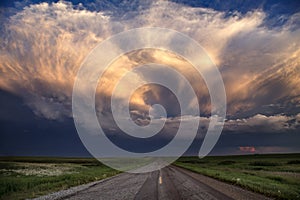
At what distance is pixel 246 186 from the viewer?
48.0 ft

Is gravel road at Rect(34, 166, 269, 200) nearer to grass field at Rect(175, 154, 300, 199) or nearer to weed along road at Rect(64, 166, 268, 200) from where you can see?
weed along road at Rect(64, 166, 268, 200)

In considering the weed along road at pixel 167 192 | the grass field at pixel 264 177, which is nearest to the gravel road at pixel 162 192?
the weed along road at pixel 167 192

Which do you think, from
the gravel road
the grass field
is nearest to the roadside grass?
the gravel road

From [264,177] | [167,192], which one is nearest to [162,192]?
[167,192]

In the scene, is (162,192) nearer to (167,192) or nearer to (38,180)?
(167,192)

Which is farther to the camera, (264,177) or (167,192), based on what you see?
(264,177)

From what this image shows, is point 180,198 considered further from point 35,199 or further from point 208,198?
point 35,199

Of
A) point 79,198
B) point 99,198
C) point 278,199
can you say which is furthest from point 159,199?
point 278,199

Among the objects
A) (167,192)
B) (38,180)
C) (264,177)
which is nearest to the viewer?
(167,192)

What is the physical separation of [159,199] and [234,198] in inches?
116

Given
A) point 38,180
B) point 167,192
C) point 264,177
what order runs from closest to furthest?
point 167,192 → point 38,180 → point 264,177

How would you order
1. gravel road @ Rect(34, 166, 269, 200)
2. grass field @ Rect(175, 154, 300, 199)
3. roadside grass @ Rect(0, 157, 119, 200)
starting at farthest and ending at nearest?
1. roadside grass @ Rect(0, 157, 119, 200)
2. grass field @ Rect(175, 154, 300, 199)
3. gravel road @ Rect(34, 166, 269, 200)

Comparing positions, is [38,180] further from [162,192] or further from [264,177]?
[264,177]

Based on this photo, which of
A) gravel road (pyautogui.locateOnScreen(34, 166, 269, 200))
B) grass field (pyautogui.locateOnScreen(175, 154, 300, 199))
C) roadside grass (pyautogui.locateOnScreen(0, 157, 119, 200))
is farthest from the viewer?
roadside grass (pyautogui.locateOnScreen(0, 157, 119, 200))
